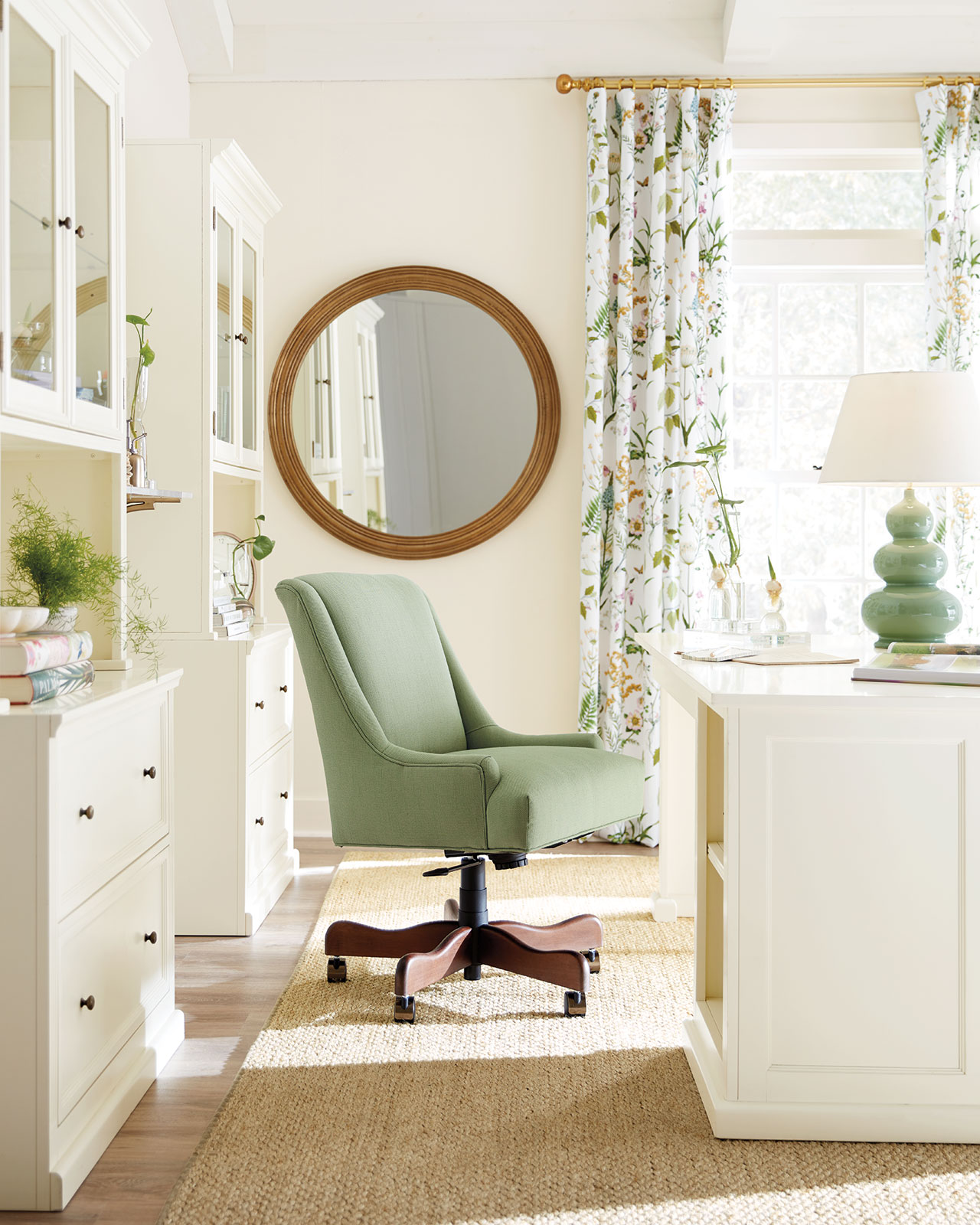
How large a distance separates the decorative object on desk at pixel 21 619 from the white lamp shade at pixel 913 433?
1597 millimetres

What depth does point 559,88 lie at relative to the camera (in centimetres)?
367

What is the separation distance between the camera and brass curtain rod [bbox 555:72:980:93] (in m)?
3.66

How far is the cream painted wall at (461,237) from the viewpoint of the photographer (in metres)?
3.80

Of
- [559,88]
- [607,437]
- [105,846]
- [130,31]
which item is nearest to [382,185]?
[559,88]

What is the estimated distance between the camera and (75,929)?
167cm

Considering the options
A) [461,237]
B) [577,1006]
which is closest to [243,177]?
[461,237]

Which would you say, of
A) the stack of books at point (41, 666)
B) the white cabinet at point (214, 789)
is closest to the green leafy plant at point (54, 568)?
the stack of books at point (41, 666)

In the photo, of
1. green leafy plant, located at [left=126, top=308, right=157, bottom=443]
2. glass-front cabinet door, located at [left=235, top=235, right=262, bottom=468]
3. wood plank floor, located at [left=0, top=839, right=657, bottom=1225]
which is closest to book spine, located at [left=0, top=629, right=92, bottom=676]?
wood plank floor, located at [left=0, top=839, right=657, bottom=1225]

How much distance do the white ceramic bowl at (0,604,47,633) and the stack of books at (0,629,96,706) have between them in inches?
0.5

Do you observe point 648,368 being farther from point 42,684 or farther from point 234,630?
point 42,684

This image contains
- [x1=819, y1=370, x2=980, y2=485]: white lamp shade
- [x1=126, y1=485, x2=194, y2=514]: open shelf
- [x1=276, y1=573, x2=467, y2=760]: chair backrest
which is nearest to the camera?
[x1=819, y1=370, x2=980, y2=485]: white lamp shade

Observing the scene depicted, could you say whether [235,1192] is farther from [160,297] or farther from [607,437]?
[607,437]

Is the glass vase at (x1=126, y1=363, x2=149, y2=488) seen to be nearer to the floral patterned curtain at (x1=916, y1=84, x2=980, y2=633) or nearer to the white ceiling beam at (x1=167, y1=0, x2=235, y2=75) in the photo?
the white ceiling beam at (x1=167, y1=0, x2=235, y2=75)

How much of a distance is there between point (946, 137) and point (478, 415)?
1812 mm
